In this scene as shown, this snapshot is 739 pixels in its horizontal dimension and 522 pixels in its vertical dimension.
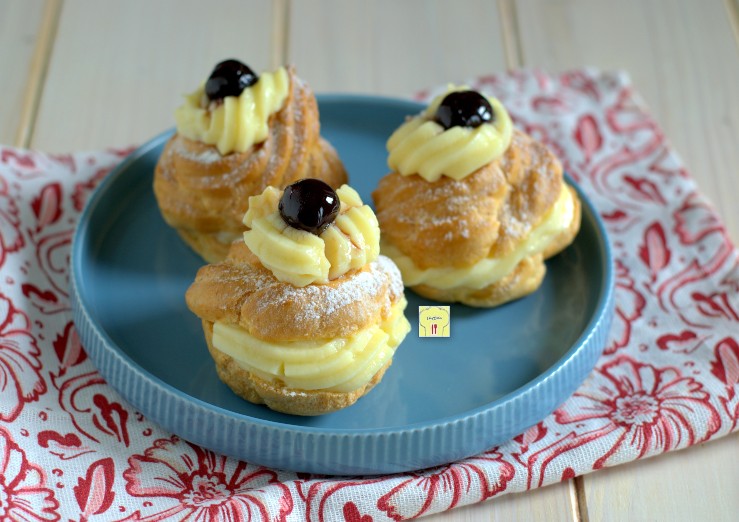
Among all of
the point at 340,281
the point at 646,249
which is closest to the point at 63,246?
the point at 340,281

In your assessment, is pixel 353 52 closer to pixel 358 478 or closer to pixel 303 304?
pixel 303 304

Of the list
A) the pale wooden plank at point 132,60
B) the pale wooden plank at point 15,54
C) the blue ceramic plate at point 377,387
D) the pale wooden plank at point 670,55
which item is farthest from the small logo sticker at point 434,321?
the pale wooden plank at point 15,54

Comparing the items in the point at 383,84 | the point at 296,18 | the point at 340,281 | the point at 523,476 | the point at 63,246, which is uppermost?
the point at 296,18

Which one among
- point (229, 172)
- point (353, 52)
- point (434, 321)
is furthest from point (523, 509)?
point (353, 52)

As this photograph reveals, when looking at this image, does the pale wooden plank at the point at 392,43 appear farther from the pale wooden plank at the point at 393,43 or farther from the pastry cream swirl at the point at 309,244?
the pastry cream swirl at the point at 309,244

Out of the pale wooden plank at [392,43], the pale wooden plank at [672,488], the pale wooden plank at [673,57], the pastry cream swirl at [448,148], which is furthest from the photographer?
the pale wooden plank at [392,43]

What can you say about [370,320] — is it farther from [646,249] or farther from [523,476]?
[646,249]

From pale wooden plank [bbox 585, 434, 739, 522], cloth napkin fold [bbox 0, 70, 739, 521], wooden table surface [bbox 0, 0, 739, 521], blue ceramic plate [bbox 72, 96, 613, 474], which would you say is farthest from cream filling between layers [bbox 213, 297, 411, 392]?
wooden table surface [bbox 0, 0, 739, 521]
